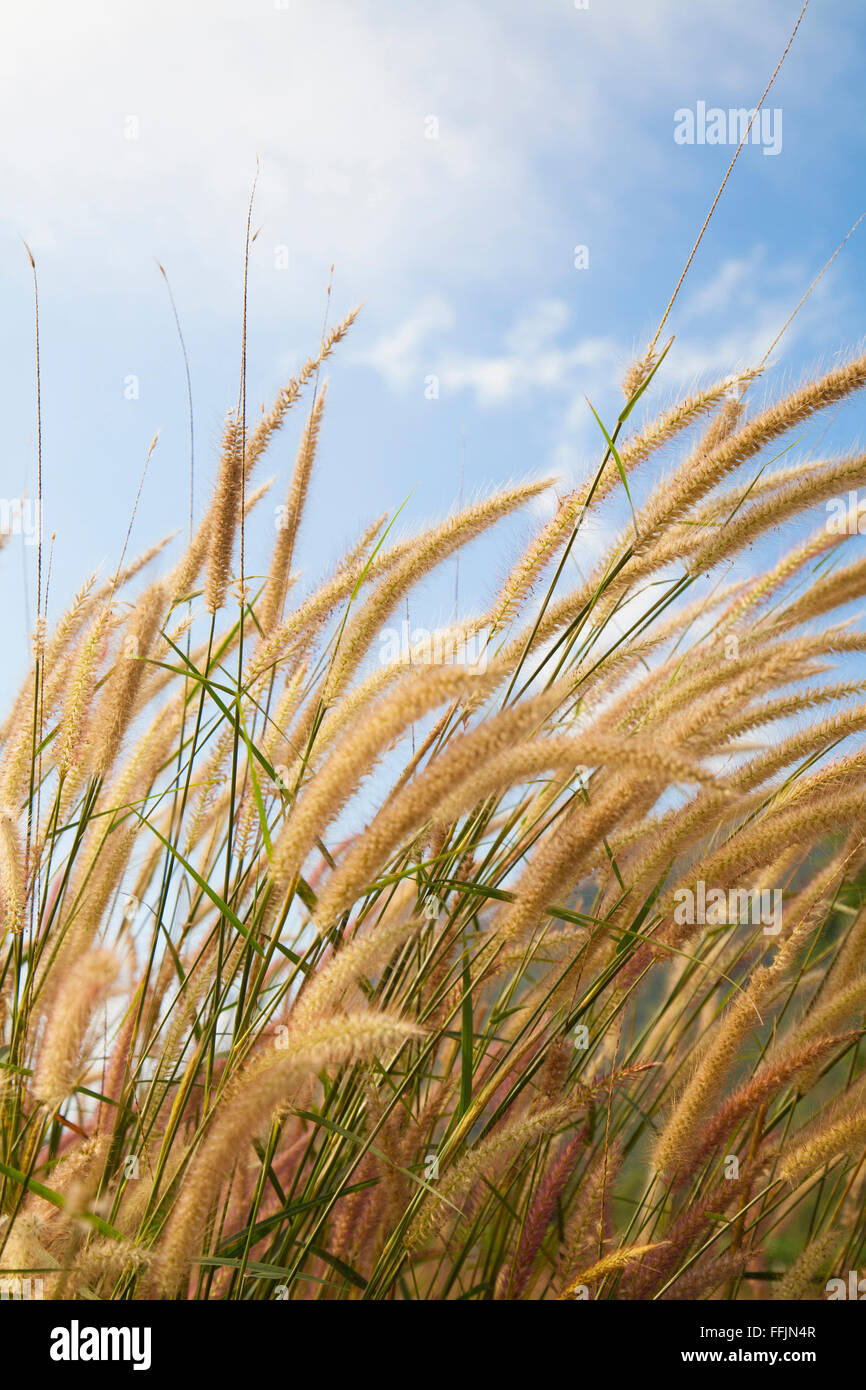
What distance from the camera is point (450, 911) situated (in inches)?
56.0

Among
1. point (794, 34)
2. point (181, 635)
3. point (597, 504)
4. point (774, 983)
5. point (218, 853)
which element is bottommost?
point (774, 983)

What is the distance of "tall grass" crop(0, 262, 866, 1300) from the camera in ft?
3.64

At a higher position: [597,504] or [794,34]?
[794,34]

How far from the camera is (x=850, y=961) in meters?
1.66

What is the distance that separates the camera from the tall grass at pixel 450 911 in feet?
3.64

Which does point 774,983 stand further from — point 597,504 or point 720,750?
point 597,504

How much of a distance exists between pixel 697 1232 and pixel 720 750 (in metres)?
0.76

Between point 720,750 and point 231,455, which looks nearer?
point 720,750

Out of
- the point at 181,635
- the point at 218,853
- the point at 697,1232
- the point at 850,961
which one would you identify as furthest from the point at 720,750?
the point at 181,635

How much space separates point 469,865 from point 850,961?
0.74 m

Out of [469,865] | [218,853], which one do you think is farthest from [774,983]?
[218,853]

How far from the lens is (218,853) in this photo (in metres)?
1.88
